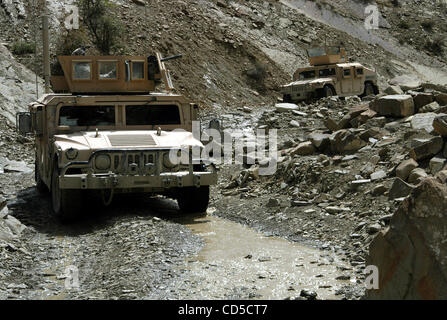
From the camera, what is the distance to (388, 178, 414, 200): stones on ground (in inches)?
357

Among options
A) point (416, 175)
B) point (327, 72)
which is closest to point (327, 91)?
point (327, 72)

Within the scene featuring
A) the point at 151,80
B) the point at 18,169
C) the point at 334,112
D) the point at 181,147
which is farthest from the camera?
the point at 334,112

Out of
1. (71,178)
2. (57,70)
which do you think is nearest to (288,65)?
(57,70)

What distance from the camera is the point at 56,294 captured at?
6.48 m

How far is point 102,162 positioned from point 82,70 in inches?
95.1

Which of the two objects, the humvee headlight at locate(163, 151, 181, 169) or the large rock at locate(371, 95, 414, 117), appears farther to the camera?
the large rock at locate(371, 95, 414, 117)

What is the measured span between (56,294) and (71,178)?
3.03 meters

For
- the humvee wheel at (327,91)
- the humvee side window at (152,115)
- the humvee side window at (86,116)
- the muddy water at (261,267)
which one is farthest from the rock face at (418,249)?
the humvee wheel at (327,91)

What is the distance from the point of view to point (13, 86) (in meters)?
21.3

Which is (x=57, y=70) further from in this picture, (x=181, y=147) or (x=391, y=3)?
(x=391, y=3)

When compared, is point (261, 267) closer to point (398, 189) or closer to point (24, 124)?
point (398, 189)

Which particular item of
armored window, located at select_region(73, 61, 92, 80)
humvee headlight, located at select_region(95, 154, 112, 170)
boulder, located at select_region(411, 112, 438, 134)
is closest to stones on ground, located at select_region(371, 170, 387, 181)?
boulder, located at select_region(411, 112, 438, 134)

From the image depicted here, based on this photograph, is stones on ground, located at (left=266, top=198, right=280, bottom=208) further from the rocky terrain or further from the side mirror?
the side mirror

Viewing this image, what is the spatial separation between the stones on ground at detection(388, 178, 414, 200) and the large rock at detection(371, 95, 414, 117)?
3.92 meters
